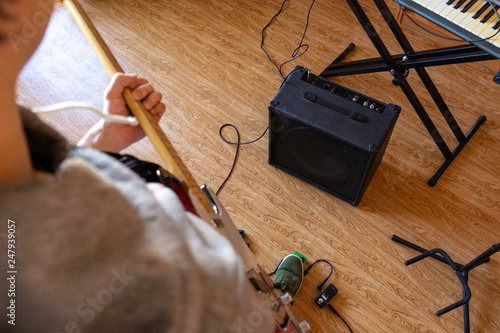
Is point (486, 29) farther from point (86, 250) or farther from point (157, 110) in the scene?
point (86, 250)

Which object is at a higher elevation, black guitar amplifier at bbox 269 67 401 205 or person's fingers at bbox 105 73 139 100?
person's fingers at bbox 105 73 139 100

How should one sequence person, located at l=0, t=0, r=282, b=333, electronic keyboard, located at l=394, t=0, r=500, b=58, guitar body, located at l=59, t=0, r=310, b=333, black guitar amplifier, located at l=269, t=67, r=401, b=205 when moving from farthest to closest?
black guitar amplifier, located at l=269, t=67, r=401, b=205
electronic keyboard, located at l=394, t=0, r=500, b=58
guitar body, located at l=59, t=0, r=310, b=333
person, located at l=0, t=0, r=282, b=333

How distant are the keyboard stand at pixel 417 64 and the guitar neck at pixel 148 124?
4.00 feet

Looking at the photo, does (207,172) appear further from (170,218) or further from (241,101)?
(170,218)

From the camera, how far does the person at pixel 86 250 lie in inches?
13.5

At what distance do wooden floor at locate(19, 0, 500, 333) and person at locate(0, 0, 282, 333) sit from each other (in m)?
1.45

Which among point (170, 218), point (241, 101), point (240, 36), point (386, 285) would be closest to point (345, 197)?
point (386, 285)

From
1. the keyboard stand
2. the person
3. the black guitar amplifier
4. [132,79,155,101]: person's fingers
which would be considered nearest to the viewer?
the person

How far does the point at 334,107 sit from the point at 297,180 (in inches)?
19.3

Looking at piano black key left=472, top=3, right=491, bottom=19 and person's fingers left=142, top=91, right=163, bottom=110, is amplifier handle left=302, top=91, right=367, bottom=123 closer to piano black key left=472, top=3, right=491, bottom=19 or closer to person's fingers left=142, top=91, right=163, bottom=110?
piano black key left=472, top=3, right=491, bottom=19

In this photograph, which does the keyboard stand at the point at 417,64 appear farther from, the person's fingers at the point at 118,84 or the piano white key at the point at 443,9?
the person's fingers at the point at 118,84

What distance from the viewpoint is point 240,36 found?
253cm

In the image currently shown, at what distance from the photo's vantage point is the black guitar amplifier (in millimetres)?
1626

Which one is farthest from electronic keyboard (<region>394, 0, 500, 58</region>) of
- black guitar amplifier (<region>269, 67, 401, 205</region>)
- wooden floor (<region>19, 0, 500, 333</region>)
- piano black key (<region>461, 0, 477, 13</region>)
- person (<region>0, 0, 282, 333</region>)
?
person (<region>0, 0, 282, 333</region>)
